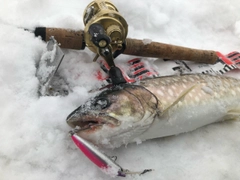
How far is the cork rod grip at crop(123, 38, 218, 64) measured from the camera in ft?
7.12

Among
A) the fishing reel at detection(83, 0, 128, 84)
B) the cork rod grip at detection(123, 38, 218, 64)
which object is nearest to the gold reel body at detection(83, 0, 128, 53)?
the fishing reel at detection(83, 0, 128, 84)

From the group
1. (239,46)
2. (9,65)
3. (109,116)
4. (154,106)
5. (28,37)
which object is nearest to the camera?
(109,116)

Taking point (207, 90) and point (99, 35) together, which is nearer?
point (99, 35)

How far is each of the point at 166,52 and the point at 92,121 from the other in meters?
0.89

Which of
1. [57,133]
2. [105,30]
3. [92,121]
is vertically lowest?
[57,133]

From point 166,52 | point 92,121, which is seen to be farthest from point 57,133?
point 166,52

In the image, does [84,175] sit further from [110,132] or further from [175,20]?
[175,20]

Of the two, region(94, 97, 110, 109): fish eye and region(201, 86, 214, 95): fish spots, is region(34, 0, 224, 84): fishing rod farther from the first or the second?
region(201, 86, 214, 95): fish spots

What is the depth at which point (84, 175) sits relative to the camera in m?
1.67

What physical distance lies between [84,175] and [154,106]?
55 centimetres

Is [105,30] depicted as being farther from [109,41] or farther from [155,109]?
[155,109]

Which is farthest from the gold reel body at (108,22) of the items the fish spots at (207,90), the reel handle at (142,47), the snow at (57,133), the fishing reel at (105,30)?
the fish spots at (207,90)

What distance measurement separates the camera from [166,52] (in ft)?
7.43

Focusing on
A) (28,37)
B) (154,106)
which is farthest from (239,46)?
(28,37)
